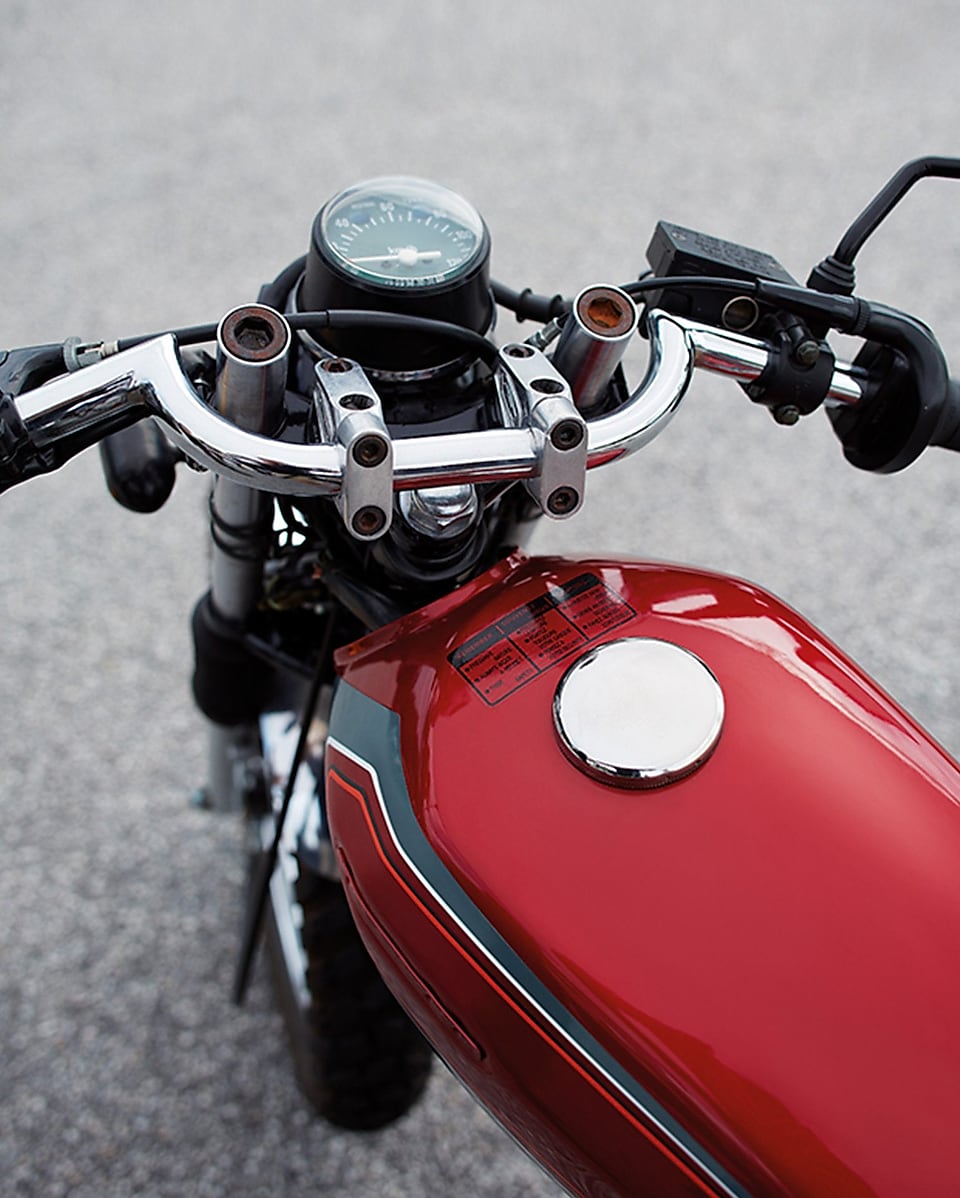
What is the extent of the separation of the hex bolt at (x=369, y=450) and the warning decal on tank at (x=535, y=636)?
4.5 inches

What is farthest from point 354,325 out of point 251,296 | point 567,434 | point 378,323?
point 251,296

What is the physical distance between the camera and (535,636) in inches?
21.0

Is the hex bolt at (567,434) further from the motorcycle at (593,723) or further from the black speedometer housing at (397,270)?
the black speedometer housing at (397,270)

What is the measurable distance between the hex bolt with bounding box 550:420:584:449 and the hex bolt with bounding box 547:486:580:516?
0.06ft

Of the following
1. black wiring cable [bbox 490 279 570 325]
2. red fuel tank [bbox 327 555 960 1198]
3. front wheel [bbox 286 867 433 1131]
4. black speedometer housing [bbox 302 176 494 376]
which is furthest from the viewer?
front wheel [bbox 286 867 433 1131]

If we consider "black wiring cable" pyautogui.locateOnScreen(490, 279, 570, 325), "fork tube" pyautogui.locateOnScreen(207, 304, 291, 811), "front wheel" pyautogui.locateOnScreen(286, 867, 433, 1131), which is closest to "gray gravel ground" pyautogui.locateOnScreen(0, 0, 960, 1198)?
"front wheel" pyautogui.locateOnScreen(286, 867, 433, 1131)

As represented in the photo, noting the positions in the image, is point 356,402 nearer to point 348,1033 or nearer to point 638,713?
point 638,713

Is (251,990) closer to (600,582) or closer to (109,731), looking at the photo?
(109,731)

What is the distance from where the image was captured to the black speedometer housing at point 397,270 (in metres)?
0.54

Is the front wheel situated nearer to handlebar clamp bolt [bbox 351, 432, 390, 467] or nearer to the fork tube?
the fork tube

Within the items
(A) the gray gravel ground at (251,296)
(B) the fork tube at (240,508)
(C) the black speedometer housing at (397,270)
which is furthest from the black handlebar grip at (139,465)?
(A) the gray gravel ground at (251,296)

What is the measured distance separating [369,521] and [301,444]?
47 millimetres

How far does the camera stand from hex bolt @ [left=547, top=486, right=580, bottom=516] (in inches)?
19.5

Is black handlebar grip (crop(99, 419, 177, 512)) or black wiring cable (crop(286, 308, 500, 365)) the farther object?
black handlebar grip (crop(99, 419, 177, 512))
